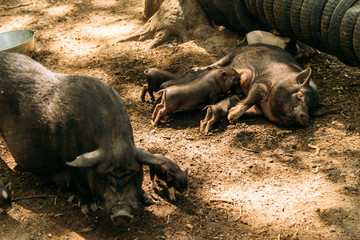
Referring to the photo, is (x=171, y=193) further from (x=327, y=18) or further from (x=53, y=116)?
(x=327, y=18)

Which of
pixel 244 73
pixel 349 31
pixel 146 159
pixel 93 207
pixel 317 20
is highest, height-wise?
pixel 317 20

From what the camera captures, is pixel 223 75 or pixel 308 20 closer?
pixel 223 75

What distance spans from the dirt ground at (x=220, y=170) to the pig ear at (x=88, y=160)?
0.81 meters

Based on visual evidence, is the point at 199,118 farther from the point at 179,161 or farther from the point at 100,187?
the point at 100,187

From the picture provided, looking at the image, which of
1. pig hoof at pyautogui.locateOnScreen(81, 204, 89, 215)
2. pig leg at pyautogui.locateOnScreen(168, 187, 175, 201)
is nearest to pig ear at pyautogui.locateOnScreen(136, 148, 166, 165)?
pig leg at pyautogui.locateOnScreen(168, 187, 175, 201)

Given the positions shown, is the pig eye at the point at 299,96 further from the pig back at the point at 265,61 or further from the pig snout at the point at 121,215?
the pig snout at the point at 121,215

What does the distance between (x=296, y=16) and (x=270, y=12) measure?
487 mm

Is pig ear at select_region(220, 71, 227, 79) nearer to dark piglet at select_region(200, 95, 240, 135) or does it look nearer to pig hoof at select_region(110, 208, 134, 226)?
dark piglet at select_region(200, 95, 240, 135)

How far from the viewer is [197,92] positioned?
19.1 feet

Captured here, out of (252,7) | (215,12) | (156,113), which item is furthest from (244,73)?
(156,113)

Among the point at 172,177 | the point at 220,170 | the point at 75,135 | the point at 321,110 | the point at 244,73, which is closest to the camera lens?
the point at 75,135

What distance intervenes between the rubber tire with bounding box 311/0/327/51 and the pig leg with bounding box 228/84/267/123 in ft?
3.84

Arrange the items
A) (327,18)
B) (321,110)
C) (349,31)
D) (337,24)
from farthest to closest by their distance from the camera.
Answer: (327,18)
(337,24)
(349,31)
(321,110)

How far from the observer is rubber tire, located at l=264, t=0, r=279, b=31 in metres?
6.60
